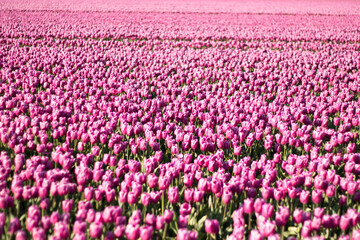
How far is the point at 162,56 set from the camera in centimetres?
1023

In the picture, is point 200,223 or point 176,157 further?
point 176,157

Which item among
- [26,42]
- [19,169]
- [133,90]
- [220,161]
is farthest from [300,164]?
[26,42]

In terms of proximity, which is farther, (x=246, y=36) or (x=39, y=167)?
(x=246, y=36)

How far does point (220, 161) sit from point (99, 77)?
500 cm

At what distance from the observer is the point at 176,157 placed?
3744mm

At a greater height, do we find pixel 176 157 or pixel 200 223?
pixel 176 157

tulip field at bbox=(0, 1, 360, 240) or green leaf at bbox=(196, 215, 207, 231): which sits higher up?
tulip field at bbox=(0, 1, 360, 240)

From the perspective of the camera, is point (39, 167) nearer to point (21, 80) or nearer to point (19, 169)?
point (19, 169)

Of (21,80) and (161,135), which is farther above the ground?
(21,80)

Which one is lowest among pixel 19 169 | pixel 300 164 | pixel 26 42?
pixel 300 164

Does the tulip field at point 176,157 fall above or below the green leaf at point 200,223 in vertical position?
above

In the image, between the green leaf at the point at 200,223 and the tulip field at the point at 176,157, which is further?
the green leaf at the point at 200,223

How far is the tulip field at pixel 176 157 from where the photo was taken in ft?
7.63

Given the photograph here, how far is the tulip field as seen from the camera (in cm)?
233
